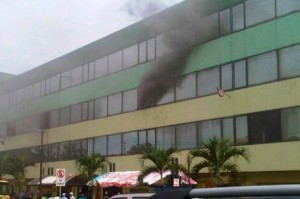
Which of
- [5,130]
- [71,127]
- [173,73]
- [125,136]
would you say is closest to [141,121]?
[125,136]

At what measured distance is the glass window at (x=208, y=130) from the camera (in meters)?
26.6

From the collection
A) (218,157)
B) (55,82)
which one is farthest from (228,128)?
(55,82)

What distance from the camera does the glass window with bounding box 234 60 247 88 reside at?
83.6 feet

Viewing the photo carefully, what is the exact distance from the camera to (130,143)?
33.4 metres

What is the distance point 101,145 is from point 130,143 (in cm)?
385

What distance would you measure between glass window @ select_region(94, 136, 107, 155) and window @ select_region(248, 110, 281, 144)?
45.6 ft

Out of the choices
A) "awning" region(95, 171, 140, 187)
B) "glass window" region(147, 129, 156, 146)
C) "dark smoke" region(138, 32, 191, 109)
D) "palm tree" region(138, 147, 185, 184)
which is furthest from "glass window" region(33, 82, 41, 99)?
"palm tree" region(138, 147, 185, 184)

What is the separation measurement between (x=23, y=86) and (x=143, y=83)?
67.4 feet

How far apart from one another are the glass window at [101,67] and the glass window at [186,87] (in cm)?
833

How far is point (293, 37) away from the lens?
23.1m

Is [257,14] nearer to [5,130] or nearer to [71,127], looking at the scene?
[71,127]

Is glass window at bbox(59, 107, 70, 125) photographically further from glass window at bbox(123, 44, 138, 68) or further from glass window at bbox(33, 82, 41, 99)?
glass window at bbox(123, 44, 138, 68)

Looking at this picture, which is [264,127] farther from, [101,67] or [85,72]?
[85,72]

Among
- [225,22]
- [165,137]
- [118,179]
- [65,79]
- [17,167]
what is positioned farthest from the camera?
[65,79]
